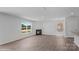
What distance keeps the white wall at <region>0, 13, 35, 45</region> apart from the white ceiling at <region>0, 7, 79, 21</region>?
5.8 inches

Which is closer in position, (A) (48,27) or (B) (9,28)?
(B) (9,28)

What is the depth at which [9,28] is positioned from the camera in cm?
208

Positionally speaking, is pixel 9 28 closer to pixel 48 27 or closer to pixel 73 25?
pixel 48 27

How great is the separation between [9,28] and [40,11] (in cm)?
77

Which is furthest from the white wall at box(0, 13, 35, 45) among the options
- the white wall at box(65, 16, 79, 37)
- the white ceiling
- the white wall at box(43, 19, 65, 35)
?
the white wall at box(65, 16, 79, 37)

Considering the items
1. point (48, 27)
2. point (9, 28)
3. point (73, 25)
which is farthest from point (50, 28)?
point (9, 28)

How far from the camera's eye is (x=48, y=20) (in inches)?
86.8

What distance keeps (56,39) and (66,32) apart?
292 mm

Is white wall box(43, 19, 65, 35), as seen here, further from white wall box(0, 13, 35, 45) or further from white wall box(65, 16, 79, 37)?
white wall box(0, 13, 35, 45)

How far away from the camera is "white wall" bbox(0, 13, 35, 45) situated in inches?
72.8

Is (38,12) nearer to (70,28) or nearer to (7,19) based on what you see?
(7,19)
